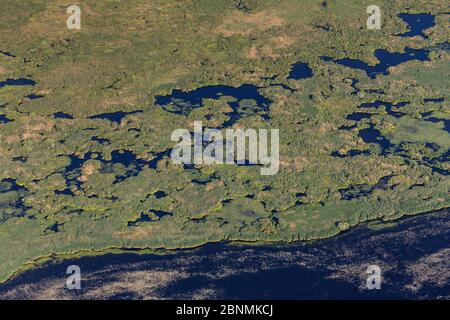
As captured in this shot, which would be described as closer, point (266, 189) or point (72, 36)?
point (266, 189)

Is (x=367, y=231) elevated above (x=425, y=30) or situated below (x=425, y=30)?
below

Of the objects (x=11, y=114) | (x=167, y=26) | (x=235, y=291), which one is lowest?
(x=235, y=291)

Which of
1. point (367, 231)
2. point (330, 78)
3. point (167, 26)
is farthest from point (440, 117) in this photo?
point (167, 26)

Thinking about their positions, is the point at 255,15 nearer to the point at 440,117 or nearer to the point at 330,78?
the point at 330,78

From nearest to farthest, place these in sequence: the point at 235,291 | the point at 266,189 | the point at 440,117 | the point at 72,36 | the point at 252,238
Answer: the point at 235,291 < the point at 252,238 < the point at 266,189 < the point at 440,117 < the point at 72,36

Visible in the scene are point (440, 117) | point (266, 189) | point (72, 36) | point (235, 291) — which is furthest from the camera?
point (72, 36)

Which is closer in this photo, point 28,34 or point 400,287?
point 400,287

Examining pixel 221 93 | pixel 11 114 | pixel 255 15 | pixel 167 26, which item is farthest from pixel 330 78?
pixel 11 114

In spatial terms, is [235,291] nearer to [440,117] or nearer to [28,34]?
[440,117]

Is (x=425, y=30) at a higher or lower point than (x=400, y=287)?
higher
